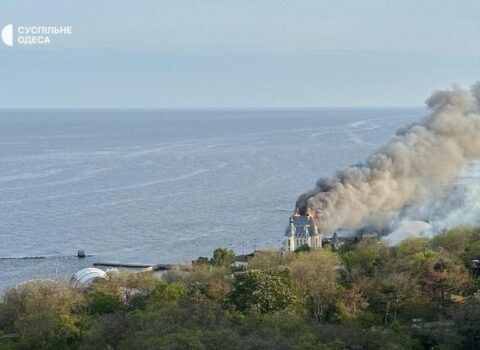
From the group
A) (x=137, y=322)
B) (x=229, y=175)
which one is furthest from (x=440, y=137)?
(x=229, y=175)

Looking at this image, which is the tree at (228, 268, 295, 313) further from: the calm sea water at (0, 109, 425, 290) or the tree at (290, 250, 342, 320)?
the calm sea water at (0, 109, 425, 290)

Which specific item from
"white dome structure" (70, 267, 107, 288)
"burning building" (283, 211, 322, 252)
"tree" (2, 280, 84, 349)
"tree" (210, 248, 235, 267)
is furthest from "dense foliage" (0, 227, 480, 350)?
"burning building" (283, 211, 322, 252)

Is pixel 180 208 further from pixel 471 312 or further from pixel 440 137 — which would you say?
pixel 471 312

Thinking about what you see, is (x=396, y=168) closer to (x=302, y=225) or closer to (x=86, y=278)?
(x=302, y=225)

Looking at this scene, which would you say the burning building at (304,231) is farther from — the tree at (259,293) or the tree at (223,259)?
the tree at (259,293)

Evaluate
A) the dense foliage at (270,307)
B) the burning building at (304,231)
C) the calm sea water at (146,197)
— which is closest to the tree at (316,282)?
the dense foliage at (270,307)
